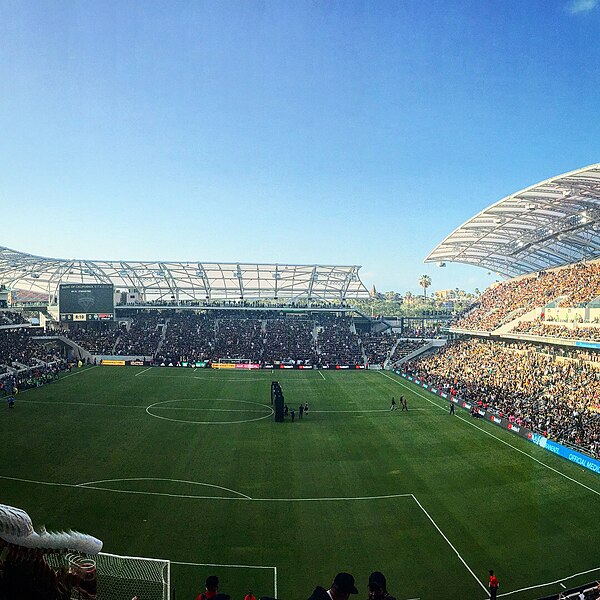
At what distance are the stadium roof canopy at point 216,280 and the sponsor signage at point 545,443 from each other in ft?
150

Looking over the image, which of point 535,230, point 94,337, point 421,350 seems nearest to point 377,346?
point 421,350

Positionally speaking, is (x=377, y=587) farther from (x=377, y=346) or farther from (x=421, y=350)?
(x=377, y=346)

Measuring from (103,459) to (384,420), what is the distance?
17.7 meters

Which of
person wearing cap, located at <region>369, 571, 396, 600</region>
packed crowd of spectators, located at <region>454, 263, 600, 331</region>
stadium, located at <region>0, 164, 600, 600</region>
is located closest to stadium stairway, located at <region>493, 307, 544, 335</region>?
stadium, located at <region>0, 164, 600, 600</region>

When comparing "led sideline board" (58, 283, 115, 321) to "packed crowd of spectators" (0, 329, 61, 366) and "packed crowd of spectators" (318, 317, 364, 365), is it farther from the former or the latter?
"packed crowd of spectators" (318, 317, 364, 365)

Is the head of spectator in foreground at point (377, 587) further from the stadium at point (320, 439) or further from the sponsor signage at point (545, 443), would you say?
the sponsor signage at point (545, 443)

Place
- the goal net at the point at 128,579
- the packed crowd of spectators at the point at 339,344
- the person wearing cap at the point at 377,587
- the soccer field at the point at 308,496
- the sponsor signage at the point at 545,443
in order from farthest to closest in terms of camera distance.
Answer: the packed crowd of spectators at the point at 339,344 → the sponsor signage at the point at 545,443 → the soccer field at the point at 308,496 → the goal net at the point at 128,579 → the person wearing cap at the point at 377,587

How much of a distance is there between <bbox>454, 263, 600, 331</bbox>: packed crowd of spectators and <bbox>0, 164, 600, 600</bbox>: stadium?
34 centimetres

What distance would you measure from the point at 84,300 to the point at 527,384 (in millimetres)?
53876

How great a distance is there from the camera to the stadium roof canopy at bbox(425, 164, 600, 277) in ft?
126

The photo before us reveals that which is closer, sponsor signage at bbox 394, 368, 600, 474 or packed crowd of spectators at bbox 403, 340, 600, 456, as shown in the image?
sponsor signage at bbox 394, 368, 600, 474

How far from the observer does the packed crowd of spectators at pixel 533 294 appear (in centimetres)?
4600

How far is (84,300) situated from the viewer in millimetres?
66688

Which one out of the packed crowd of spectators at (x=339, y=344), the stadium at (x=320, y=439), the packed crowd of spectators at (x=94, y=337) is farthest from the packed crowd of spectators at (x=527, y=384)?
the packed crowd of spectators at (x=94, y=337)
